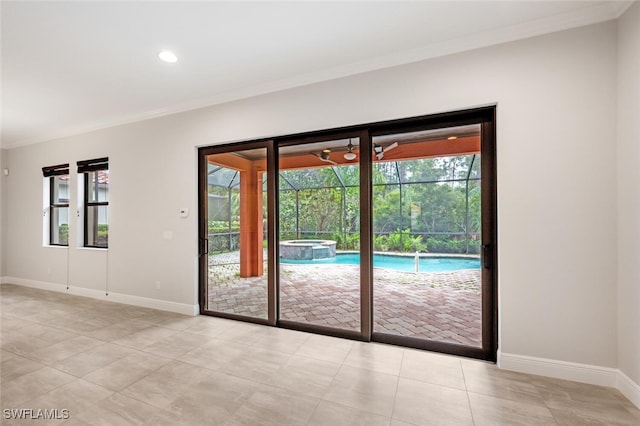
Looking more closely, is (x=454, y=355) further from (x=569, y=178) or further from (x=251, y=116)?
(x=251, y=116)

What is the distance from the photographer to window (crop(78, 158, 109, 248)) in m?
4.60

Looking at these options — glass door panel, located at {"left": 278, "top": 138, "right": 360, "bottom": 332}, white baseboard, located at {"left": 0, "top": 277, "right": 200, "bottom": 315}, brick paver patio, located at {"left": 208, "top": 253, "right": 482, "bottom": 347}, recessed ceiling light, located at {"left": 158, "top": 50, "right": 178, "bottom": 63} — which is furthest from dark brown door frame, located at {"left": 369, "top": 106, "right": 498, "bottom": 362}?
white baseboard, located at {"left": 0, "top": 277, "right": 200, "bottom": 315}

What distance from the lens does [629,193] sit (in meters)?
1.98

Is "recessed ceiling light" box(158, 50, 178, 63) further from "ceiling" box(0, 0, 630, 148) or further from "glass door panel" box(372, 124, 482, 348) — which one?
"glass door panel" box(372, 124, 482, 348)

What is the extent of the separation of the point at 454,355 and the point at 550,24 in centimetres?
292

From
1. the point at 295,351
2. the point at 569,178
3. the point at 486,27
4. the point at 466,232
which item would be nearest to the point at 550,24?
the point at 486,27

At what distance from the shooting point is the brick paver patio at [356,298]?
3221 millimetres

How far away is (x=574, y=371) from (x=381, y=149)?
2492mm

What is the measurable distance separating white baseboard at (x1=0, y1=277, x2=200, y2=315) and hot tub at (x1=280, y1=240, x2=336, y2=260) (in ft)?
4.92

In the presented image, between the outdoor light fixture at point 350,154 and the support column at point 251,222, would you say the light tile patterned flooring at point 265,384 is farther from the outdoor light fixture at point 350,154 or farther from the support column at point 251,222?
the outdoor light fixture at point 350,154

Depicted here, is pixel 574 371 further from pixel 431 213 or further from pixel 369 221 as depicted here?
pixel 369 221

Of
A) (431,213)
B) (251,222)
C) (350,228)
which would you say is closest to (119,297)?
(251,222)

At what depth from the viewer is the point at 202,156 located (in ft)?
12.5

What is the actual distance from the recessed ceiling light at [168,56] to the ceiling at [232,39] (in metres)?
0.06
